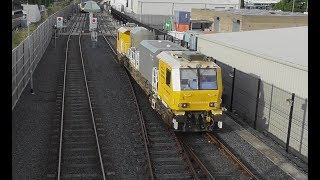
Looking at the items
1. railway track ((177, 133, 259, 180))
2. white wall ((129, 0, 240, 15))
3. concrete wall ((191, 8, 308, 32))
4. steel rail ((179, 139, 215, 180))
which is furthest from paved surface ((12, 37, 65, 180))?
white wall ((129, 0, 240, 15))

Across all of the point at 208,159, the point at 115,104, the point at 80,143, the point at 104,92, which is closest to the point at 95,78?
the point at 104,92

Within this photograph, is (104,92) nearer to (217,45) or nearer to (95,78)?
(95,78)

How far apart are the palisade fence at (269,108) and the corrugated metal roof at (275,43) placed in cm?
115

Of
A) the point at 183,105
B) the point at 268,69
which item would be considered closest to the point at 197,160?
the point at 183,105

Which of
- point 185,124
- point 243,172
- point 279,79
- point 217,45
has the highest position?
point 217,45

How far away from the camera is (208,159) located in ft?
41.6

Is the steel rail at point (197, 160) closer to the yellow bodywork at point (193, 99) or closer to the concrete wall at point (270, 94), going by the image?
the yellow bodywork at point (193, 99)

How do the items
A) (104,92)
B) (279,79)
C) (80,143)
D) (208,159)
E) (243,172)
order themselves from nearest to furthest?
(243,172)
(208,159)
(80,143)
(279,79)
(104,92)

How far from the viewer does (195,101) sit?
567 inches

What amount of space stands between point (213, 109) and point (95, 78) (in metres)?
12.4

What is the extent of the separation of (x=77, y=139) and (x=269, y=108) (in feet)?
24.9

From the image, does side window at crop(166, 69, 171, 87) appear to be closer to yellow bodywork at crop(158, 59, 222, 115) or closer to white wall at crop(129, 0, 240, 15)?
yellow bodywork at crop(158, 59, 222, 115)

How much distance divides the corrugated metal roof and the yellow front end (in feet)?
10.5

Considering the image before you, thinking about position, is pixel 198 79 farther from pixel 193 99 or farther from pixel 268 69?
pixel 268 69
